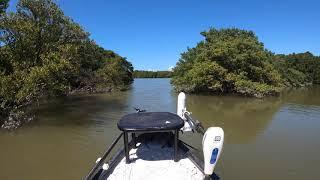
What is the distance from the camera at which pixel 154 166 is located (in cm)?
611

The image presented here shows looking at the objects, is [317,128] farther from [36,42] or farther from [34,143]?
[36,42]

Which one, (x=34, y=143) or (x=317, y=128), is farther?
(x=317, y=128)

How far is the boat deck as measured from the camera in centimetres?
577

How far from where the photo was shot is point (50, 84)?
13500 mm

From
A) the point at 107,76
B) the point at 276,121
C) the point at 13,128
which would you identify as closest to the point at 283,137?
the point at 276,121

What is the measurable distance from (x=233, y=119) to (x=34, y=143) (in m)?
10.2

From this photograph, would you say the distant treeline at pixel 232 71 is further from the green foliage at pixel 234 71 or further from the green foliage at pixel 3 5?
the green foliage at pixel 3 5

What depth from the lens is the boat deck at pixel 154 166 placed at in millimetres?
5766

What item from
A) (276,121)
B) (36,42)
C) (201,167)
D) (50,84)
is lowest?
(276,121)

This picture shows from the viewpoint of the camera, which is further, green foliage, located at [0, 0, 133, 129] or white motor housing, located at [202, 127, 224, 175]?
green foliage, located at [0, 0, 133, 129]

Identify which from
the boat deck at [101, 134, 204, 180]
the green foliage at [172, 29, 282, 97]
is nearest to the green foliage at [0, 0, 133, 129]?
the boat deck at [101, 134, 204, 180]

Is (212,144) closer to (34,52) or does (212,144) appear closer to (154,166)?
(154,166)

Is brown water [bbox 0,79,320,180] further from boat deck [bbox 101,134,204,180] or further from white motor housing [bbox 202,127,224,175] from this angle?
white motor housing [bbox 202,127,224,175]

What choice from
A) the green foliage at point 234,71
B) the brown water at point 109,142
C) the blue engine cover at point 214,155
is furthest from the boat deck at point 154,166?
the green foliage at point 234,71
